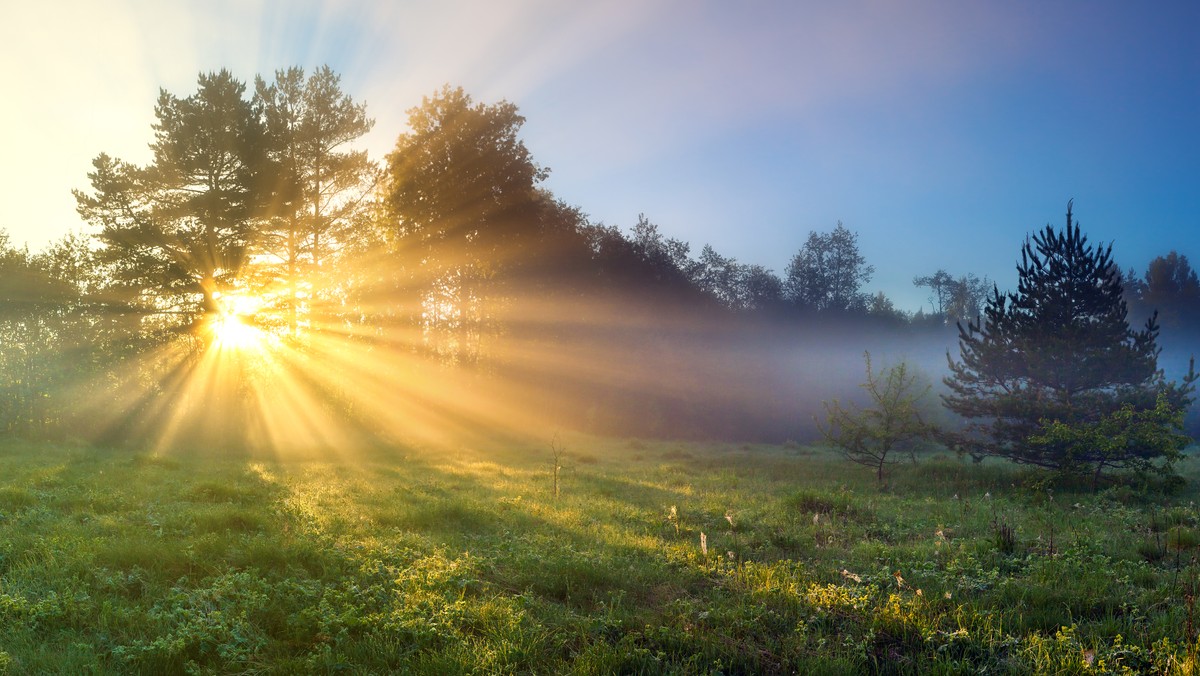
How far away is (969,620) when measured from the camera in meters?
5.66

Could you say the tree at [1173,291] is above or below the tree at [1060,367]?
above

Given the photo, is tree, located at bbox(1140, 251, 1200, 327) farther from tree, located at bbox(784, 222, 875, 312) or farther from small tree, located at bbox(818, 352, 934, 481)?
small tree, located at bbox(818, 352, 934, 481)

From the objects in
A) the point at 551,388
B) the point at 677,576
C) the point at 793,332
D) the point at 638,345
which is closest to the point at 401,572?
the point at 677,576

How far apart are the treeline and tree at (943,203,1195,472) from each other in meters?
23.8

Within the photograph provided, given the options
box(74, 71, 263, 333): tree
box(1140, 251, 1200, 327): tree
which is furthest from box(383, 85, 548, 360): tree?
box(1140, 251, 1200, 327): tree

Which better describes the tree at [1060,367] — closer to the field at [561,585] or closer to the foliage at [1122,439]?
the foliage at [1122,439]

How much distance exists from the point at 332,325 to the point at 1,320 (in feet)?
42.5

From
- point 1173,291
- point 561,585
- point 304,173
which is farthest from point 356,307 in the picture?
point 1173,291

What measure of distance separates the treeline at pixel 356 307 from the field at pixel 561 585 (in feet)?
48.8

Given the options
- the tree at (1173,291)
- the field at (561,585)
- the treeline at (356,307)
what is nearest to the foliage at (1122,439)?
the field at (561,585)

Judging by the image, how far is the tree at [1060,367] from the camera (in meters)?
18.5

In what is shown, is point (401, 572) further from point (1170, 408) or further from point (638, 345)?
point (638, 345)

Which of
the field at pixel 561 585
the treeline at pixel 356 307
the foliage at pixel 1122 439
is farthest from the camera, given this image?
the treeline at pixel 356 307

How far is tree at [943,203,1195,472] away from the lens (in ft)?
60.9
